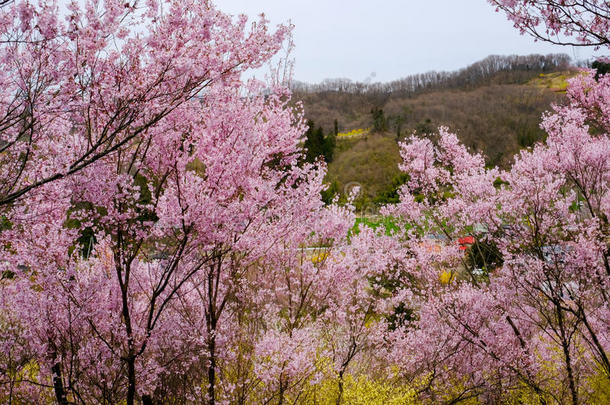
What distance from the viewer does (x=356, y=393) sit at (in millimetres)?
5938

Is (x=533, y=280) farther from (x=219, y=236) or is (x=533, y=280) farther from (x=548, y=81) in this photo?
(x=548, y=81)

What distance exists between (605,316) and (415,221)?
4.50 meters

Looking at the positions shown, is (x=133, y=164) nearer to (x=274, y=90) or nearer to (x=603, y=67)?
(x=274, y=90)

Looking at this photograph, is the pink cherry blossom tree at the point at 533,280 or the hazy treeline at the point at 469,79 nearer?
the pink cherry blossom tree at the point at 533,280

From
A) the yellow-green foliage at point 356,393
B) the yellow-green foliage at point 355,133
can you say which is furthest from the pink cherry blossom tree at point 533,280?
the yellow-green foliage at point 355,133

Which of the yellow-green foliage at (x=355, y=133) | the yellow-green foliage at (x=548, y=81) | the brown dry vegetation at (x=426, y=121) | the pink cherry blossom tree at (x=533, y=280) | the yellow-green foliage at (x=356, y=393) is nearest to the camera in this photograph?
the yellow-green foliage at (x=356, y=393)

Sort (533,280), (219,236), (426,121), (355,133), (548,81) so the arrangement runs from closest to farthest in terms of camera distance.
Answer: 1. (219,236)
2. (533,280)
3. (426,121)
4. (355,133)
5. (548,81)

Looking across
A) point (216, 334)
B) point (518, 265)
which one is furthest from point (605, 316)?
point (216, 334)

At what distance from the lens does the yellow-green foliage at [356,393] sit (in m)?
5.86

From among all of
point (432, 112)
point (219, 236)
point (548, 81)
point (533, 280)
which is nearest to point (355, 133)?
point (432, 112)

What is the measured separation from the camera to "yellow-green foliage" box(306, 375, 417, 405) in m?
5.86

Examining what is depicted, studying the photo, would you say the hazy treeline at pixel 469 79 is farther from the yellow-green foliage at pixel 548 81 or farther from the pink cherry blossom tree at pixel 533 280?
the pink cherry blossom tree at pixel 533 280

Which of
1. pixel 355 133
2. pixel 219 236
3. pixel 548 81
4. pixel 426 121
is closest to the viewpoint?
pixel 219 236

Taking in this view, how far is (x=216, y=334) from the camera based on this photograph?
4.77 meters
